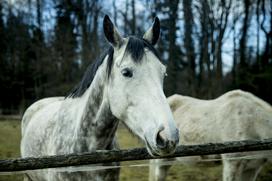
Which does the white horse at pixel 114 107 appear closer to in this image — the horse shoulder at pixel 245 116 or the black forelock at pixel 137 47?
the black forelock at pixel 137 47

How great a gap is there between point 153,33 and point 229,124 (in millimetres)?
3351

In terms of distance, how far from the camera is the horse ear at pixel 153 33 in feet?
8.41

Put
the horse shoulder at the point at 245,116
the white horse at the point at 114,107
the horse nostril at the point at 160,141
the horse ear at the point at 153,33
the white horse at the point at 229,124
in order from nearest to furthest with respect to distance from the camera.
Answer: the horse nostril at the point at 160,141 < the white horse at the point at 114,107 < the horse ear at the point at 153,33 < the white horse at the point at 229,124 < the horse shoulder at the point at 245,116

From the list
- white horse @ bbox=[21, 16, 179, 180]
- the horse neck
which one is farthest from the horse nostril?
the horse neck

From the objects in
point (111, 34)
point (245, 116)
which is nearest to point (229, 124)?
point (245, 116)

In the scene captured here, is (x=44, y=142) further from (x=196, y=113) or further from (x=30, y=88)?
(x=30, y=88)

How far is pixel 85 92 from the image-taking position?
294 cm

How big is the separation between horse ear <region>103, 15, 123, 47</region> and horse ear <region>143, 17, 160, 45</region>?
23cm

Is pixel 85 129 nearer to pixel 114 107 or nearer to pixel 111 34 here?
pixel 114 107

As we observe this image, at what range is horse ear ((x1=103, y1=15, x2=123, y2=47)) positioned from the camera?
7.92ft

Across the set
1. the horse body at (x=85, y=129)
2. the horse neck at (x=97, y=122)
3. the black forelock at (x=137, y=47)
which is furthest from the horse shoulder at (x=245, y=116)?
the black forelock at (x=137, y=47)

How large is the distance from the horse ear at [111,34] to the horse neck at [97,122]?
275 millimetres

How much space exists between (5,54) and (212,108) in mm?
18842

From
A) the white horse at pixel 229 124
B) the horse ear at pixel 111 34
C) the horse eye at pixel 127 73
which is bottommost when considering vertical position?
the white horse at pixel 229 124
